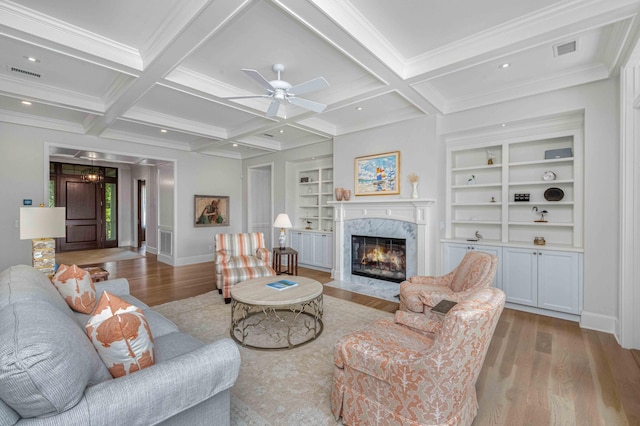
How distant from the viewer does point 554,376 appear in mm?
2430

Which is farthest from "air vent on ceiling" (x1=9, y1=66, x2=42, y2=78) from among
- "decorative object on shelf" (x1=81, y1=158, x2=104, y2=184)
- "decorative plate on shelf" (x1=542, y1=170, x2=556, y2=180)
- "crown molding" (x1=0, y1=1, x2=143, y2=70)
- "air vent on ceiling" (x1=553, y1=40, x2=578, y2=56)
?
"decorative plate on shelf" (x1=542, y1=170, x2=556, y2=180)

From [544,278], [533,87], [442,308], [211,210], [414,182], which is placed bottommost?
[544,278]

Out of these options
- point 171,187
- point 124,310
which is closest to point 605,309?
point 124,310

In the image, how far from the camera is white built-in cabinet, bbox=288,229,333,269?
20.6 feet

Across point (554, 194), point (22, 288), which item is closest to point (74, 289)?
point (22, 288)

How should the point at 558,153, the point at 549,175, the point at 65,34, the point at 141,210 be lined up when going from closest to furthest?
the point at 65,34
the point at 558,153
the point at 549,175
the point at 141,210

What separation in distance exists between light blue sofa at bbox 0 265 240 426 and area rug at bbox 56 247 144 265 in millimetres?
7028

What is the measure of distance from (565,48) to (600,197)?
1.68 m

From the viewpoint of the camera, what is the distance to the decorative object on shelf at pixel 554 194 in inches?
153

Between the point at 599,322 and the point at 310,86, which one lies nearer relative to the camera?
the point at 310,86

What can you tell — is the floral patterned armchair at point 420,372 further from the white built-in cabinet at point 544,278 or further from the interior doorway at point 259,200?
the interior doorway at point 259,200

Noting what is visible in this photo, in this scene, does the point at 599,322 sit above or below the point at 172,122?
below

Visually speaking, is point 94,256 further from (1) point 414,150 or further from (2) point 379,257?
(1) point 414,150

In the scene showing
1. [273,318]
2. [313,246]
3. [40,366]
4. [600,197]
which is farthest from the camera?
[313,246]
